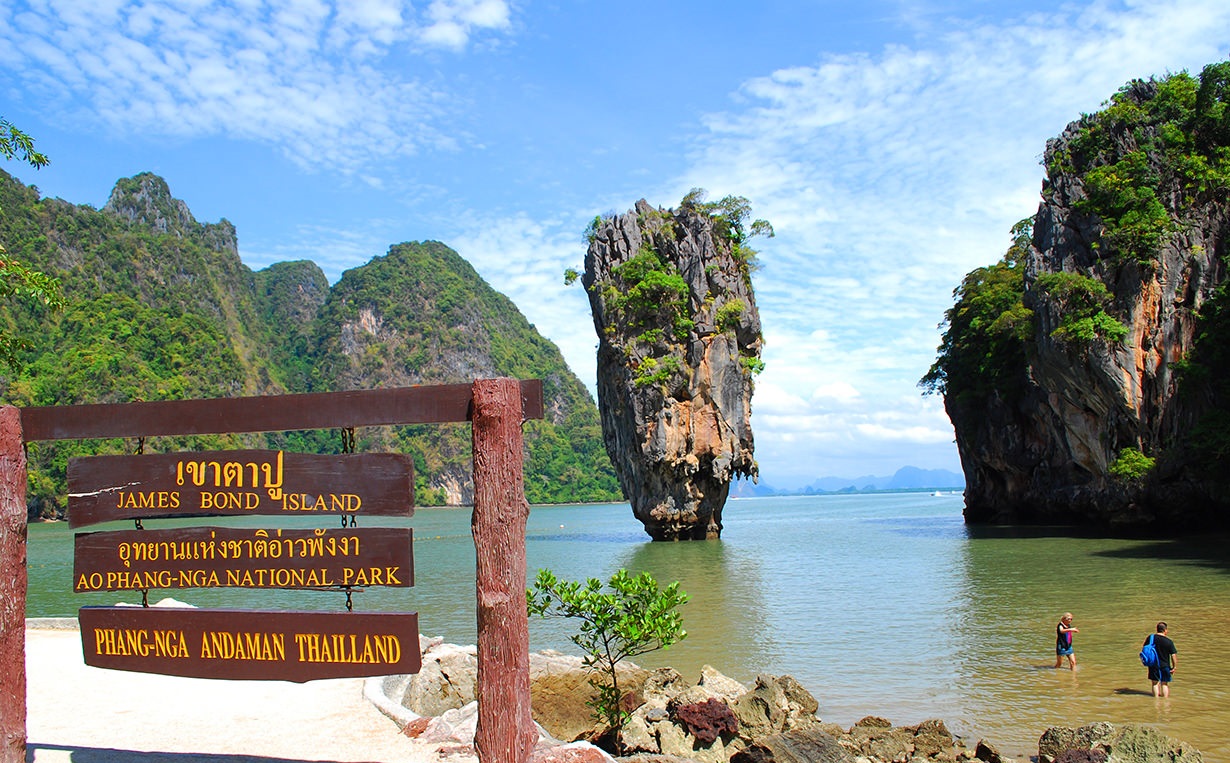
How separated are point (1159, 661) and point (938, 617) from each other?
19.8 ft

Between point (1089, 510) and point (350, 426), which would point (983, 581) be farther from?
point (350, 426)

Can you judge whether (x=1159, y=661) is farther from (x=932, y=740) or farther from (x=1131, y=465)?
(x=1131, y=465)

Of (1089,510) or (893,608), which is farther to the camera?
(1089,510)

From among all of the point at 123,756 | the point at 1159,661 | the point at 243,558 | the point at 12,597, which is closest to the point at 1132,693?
the point at 1159,661

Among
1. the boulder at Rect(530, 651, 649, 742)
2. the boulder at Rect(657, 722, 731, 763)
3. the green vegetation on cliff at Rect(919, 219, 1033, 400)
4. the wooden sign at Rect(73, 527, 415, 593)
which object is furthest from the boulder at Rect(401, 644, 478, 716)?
the green vegetation on cliff at Rect(919, 219, 1033, 400)

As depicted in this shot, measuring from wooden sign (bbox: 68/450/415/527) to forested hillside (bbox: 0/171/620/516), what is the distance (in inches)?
1495

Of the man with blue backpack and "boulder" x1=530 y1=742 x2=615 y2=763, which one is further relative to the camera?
the man with blue backpack

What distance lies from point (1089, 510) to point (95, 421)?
34492 millimetres

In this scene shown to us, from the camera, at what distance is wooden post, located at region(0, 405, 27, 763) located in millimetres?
4621

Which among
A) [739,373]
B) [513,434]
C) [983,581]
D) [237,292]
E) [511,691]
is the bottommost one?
[983,581]

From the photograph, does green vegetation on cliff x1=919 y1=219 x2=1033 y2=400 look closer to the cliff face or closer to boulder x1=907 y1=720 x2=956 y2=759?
the cliff face

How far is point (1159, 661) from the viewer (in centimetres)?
937

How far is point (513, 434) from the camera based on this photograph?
14.1 feet

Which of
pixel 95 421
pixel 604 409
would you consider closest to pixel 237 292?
pixel 604 409
